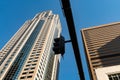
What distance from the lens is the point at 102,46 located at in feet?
246

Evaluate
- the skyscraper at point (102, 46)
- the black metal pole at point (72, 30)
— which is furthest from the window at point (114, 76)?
the black metal pole at point (72, 30)

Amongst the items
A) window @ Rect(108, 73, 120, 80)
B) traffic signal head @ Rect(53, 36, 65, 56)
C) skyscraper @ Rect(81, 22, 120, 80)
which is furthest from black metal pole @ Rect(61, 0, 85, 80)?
skyscraper @ Rect(81, 22, 120, 80)

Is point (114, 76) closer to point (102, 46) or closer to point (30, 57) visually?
point (102, 46)

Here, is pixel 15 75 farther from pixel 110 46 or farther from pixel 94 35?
pixel 110 46

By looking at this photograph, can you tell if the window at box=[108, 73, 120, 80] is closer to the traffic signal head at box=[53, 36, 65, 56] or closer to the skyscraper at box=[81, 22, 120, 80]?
the skyscraper at box=[81, 22, 120, 80]

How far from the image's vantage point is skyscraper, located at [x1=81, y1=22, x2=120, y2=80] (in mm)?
60022

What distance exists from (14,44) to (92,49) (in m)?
73.1

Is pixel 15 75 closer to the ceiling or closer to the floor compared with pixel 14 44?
closer to the floor

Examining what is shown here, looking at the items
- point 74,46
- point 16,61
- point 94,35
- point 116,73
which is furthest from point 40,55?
point 74,46

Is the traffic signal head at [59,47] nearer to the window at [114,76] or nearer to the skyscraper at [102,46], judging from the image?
the window at [114,76]

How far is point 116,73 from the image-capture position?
26.4m

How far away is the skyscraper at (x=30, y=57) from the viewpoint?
9756 cm

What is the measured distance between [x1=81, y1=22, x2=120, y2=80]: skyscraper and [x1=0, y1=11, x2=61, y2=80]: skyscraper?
2724cm

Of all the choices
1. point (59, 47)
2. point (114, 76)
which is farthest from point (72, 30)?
point (114, 76)
